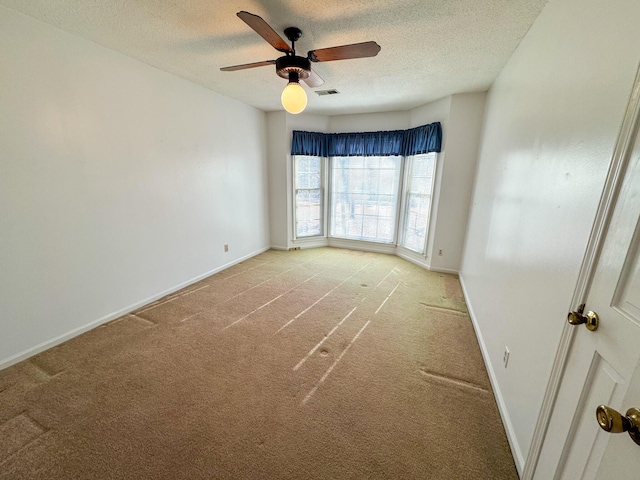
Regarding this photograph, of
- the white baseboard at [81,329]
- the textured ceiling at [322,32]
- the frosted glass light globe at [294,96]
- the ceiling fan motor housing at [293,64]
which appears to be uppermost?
the textured ceiling at [322,32]

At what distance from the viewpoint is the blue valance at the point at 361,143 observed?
13.3 feet

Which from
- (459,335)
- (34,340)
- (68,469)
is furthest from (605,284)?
(34,340)

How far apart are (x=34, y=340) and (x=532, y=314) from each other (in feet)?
11.2

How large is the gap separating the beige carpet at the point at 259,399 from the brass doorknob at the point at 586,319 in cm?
93

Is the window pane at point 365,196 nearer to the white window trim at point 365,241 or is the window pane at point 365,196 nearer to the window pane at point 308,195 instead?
the white window trim at point 365,241

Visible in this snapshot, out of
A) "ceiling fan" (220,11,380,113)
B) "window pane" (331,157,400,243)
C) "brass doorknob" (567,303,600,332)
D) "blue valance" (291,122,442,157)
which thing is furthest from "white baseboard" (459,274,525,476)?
"blue valance" (291,122,442,157)

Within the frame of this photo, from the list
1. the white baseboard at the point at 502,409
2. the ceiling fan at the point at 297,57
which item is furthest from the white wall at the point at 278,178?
the white baseboard at the point at 502,409

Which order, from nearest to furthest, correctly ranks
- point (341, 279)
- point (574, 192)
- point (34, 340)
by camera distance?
point (574, 192) < point (34, 340) < point (341, 279)

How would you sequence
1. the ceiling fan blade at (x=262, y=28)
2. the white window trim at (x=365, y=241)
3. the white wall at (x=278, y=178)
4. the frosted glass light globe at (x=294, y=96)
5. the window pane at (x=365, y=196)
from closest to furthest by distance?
the ceiling fan blade at (x=262, y=28) → the frosted glass light globe at (x=294, y=96) → the white window trim at (x=365, y=241) → the white wall at (x=278, y=178) → the window pane at (x=365, y=196)

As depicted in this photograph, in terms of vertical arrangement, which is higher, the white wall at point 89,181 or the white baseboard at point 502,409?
the white wall at point 89,181

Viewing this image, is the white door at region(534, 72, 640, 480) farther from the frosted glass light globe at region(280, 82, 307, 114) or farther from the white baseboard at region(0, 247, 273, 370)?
the white baseboard at region(0, 247, 273, 370)

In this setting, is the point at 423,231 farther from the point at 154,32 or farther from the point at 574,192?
the point at 154,32

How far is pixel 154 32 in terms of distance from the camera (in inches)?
78.4

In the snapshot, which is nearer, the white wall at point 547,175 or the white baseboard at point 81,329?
the white wall at point 547,175
